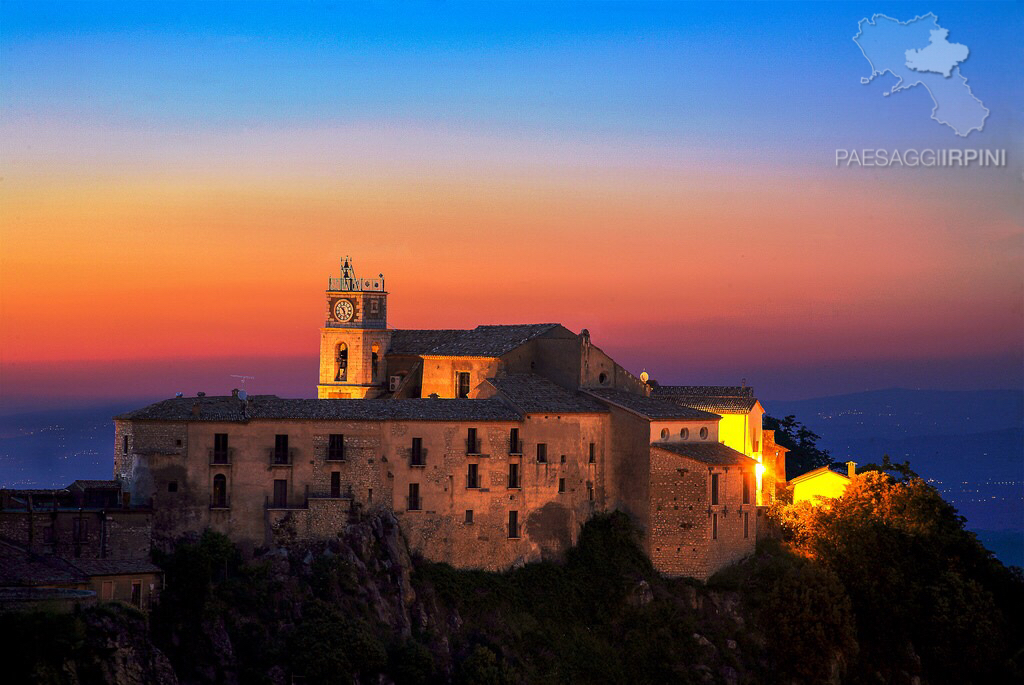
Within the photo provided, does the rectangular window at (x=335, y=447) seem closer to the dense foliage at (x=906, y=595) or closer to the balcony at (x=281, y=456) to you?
the balcony at (x=281, y=456)

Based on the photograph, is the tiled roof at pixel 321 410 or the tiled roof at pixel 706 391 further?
the tiled roof at pixel 706 391

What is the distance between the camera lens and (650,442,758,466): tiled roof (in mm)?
66562

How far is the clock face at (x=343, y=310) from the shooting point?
78438 millimetres

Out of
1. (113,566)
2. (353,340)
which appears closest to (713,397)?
(353,340)

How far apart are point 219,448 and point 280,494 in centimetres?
293

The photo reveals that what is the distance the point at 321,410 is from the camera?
6197 centimetres

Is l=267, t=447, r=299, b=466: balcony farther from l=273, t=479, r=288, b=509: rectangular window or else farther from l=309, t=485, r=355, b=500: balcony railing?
l=309, t=485, r=355, b=500: balcony railing

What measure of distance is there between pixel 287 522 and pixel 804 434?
49064 mm

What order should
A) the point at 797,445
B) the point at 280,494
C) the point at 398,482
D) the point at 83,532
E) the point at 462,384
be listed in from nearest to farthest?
the point at 83,532, the point at 280,494, the point at 398,482, the point at 462,384, the point at 797,445

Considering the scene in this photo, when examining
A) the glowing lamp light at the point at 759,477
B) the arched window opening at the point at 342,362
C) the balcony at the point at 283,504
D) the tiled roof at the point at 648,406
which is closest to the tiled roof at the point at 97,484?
the balcony at the point at 283,504

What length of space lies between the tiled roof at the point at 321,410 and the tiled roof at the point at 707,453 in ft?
23.7

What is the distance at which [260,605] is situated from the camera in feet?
188

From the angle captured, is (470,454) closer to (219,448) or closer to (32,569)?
(219,448)

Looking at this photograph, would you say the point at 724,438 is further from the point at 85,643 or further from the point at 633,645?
the point at 85,643
